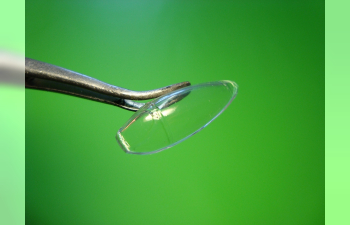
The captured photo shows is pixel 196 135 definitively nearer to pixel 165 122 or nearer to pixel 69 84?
pixel 165 122

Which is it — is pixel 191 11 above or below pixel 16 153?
above

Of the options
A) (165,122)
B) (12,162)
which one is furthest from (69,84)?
(12,162)

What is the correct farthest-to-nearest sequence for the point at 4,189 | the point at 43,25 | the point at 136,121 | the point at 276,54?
A: the point at 276,54
the point at 43,25
the point at 4,189
the point at 136,121

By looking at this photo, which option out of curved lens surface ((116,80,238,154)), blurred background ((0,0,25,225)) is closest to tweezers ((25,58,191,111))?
curved lens surface ((116,80,238,154))

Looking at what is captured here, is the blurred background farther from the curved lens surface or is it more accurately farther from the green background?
the curved lens surface

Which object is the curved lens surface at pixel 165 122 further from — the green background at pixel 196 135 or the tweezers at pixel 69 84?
the green background at pixel 196 135

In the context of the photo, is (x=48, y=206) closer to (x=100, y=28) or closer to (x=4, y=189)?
(x=4, y=189)

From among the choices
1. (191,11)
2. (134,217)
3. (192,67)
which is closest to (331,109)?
(192,67)
